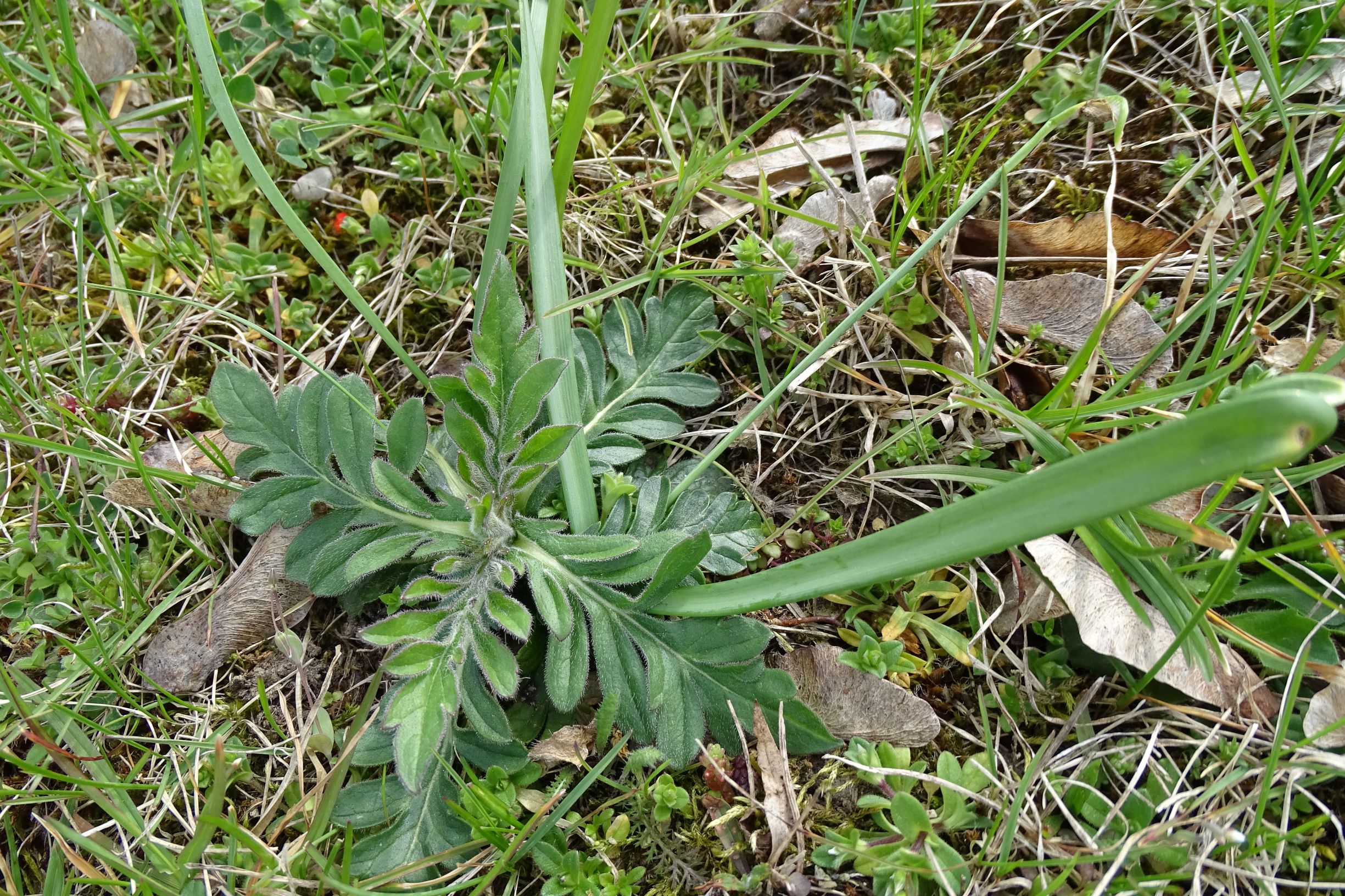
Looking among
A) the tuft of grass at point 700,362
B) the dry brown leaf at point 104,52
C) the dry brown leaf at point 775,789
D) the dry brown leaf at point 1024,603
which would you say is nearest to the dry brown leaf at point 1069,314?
the tuft of grass at point 700,362

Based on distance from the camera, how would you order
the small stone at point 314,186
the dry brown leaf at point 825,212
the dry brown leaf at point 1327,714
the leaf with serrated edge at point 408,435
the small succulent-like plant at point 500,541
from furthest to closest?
the small stone at point 314,186, the dry brown leaf at point 825,212, the leaf with serrated edge at point 408,435, the small succulent-like plant at point 500,541, the dry brown leaf at point 1327,714

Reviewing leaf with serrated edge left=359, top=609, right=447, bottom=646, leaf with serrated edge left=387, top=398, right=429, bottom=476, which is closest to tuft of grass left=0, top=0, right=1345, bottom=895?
leaf with serrated edge left=387, top=398, right=429, bottom=476

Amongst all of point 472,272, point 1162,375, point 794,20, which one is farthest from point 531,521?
point 794,20

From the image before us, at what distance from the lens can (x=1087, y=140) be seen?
2.19 meters

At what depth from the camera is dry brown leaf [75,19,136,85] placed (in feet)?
8.61

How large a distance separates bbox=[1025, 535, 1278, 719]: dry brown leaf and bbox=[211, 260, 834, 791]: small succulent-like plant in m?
0.60

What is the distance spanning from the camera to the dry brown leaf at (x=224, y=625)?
200 centimetres

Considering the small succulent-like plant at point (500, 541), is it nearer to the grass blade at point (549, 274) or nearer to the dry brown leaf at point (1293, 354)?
the grass blade at point (549, 274)

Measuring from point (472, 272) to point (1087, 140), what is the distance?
5.61 ft

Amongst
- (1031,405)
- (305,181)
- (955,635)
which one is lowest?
(955,635)

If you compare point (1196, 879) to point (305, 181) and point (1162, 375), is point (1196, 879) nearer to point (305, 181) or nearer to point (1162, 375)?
point (1162, 375)

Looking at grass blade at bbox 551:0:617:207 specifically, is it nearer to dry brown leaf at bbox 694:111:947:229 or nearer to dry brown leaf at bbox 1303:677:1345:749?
dry brown leaf at bbox 694:111:947:229

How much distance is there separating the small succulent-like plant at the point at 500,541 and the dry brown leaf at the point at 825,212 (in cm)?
53

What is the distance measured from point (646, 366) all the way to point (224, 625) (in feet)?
4.03
